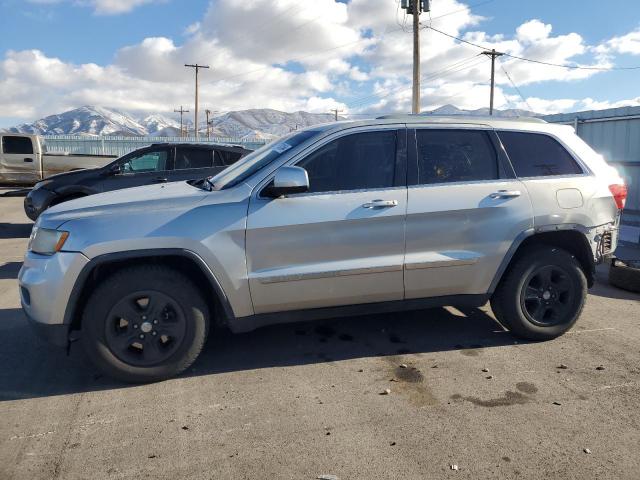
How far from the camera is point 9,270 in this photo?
23.3 feet

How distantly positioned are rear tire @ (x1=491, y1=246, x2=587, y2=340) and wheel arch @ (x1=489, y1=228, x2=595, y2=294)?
63mm

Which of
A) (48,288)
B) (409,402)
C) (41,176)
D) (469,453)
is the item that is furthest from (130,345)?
(41,176)

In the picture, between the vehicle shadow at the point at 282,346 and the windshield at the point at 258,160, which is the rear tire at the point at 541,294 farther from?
the windshield at the point at 258,160

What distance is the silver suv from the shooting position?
357 cm

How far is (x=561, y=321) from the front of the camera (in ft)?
14.7

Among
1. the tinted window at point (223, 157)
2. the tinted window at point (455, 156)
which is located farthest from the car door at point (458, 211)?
the tinted window at point (223, 157)

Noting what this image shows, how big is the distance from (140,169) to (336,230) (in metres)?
6.83

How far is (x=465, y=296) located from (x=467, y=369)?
614 millimetres

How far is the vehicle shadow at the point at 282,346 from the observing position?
383 centimetres

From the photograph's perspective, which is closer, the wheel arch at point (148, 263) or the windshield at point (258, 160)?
the wheel arch at point (148, 263)

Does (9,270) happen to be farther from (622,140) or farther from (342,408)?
(622,140)

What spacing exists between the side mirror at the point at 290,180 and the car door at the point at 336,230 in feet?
0.37

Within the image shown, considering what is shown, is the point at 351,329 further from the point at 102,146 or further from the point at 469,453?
the point at 102,146

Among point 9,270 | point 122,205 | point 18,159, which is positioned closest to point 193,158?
point 9,270
